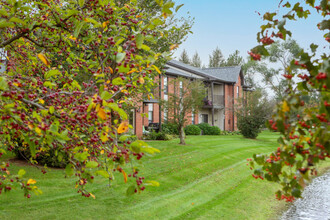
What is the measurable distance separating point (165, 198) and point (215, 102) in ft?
90.0

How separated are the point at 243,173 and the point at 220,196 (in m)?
3.70

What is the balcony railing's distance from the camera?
34.4 meters

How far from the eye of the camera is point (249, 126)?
26.7 metres

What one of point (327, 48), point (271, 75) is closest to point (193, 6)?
point (327, 48)

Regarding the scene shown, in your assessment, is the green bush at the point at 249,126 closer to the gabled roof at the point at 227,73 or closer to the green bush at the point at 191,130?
the green bush at the point at 191,130

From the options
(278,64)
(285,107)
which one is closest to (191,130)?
(285,107)

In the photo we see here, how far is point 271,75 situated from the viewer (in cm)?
6122

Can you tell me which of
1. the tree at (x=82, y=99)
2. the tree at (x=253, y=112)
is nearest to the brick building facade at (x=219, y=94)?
the tree at (x=253, y=112)

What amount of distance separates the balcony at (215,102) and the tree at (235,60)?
33324mm

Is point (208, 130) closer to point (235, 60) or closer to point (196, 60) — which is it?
point (196, 60)

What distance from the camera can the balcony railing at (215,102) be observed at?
3438 cm

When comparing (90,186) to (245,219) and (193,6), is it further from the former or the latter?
(193,6)

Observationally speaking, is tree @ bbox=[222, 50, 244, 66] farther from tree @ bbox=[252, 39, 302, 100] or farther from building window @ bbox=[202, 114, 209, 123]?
building window @ bbox=[202, 114, 209, 123]

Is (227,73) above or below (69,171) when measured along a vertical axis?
above
